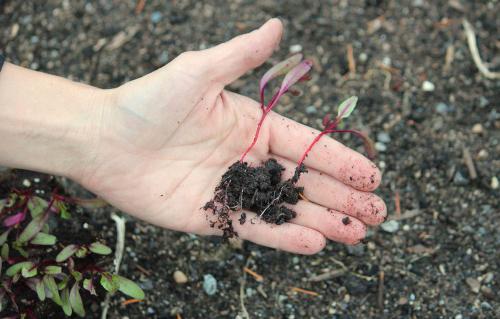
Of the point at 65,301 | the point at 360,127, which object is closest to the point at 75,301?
the point at 65,301

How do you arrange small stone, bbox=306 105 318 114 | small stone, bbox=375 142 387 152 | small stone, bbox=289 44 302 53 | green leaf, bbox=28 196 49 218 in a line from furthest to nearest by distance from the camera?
small stone, bbox=289 44 302 53 → small stone, bbox=306 105 318 114 → small stone, bbox=375 142 387 152 → green leaf, bbox=28 196 49 218

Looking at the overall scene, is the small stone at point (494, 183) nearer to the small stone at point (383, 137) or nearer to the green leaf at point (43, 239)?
the small stone at point (383, 137)

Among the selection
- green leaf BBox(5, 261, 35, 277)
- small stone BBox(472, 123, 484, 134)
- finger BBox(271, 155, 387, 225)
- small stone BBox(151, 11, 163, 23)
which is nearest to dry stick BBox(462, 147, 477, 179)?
small stone BBox(472, 123, 484, 134)

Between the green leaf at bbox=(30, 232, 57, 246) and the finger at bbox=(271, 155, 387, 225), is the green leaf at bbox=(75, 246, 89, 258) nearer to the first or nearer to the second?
the green leaf at bbox=(30, 232, 57, 246)

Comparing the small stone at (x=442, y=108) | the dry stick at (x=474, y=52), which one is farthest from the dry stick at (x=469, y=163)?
the dry stick at (x=474, y=52)

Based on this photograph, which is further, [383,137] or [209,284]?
[383,137]

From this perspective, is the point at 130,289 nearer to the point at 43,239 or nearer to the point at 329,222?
the point at 43,239

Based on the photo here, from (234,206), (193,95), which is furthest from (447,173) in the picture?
(193,95)
